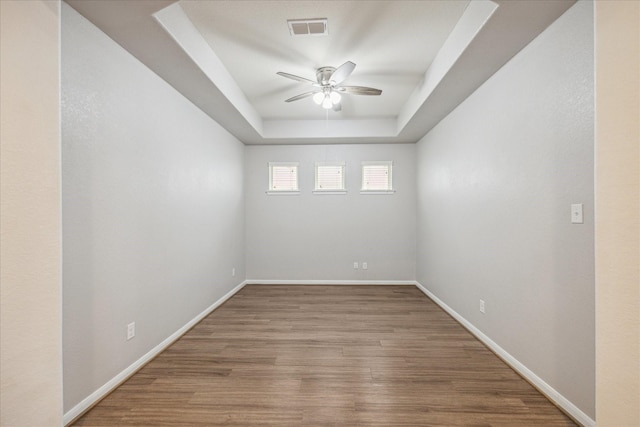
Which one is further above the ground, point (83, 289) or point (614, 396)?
point (83, 289)

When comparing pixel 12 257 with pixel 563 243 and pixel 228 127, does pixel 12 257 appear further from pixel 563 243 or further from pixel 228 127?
pixel 228 127

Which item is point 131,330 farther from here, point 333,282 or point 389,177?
point 389,177

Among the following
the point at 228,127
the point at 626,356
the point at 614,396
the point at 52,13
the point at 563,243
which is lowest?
the point at 614,396

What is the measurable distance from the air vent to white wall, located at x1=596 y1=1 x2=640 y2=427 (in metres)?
1.87

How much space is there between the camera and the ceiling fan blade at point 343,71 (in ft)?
9.20

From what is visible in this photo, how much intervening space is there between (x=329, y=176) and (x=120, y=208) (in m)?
Result: 3.94

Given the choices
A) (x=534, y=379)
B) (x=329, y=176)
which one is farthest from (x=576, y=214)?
(x=329, y=176)

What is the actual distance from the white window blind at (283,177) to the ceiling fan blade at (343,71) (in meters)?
2.80

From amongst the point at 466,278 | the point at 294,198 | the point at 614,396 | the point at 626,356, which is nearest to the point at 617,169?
the point at 626,356

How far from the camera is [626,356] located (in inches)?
48.3

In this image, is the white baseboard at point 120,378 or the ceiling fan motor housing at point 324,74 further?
the ceiling fan motor housing at point 324,74

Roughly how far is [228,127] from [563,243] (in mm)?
4300

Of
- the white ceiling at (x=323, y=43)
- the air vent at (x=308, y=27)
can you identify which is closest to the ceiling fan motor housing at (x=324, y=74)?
the white ceiling at (x=323, y=43)

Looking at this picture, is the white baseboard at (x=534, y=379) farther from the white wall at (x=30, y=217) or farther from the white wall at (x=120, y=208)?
the white wall at (x=120, y=208)
